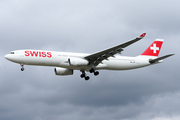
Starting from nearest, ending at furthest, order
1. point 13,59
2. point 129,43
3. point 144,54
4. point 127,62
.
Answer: point 129,43 → point 13,59 → point 127,62 → point 144,54

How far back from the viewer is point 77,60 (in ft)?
175

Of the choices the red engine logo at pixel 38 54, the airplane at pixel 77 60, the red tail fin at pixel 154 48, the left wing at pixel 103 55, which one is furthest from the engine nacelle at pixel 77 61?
the red tail fin at pixel 154 48

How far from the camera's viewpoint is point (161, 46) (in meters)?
64.6

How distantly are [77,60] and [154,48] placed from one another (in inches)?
687

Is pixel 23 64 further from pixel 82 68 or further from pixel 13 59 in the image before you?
pixel 82 68

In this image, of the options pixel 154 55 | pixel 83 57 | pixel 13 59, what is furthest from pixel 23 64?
pixel 154 55

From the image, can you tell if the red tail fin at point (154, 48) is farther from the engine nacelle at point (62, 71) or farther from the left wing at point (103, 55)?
the engine nacelle at point (62, 71)

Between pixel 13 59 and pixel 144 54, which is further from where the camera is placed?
pixel 144 54

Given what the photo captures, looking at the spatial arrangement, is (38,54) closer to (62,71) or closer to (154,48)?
(62,71)

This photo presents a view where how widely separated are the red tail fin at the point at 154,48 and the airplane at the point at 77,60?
3.56m

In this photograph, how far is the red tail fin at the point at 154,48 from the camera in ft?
206

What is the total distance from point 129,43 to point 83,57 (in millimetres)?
8854

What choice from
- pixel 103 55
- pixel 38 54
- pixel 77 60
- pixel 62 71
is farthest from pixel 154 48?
pixel 38 54

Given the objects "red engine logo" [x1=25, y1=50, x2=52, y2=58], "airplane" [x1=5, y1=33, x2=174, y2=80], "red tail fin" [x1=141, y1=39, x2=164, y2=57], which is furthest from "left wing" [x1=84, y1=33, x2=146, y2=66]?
"red tail fin" [x1=141, y1=39, x2=164, y2=57]
